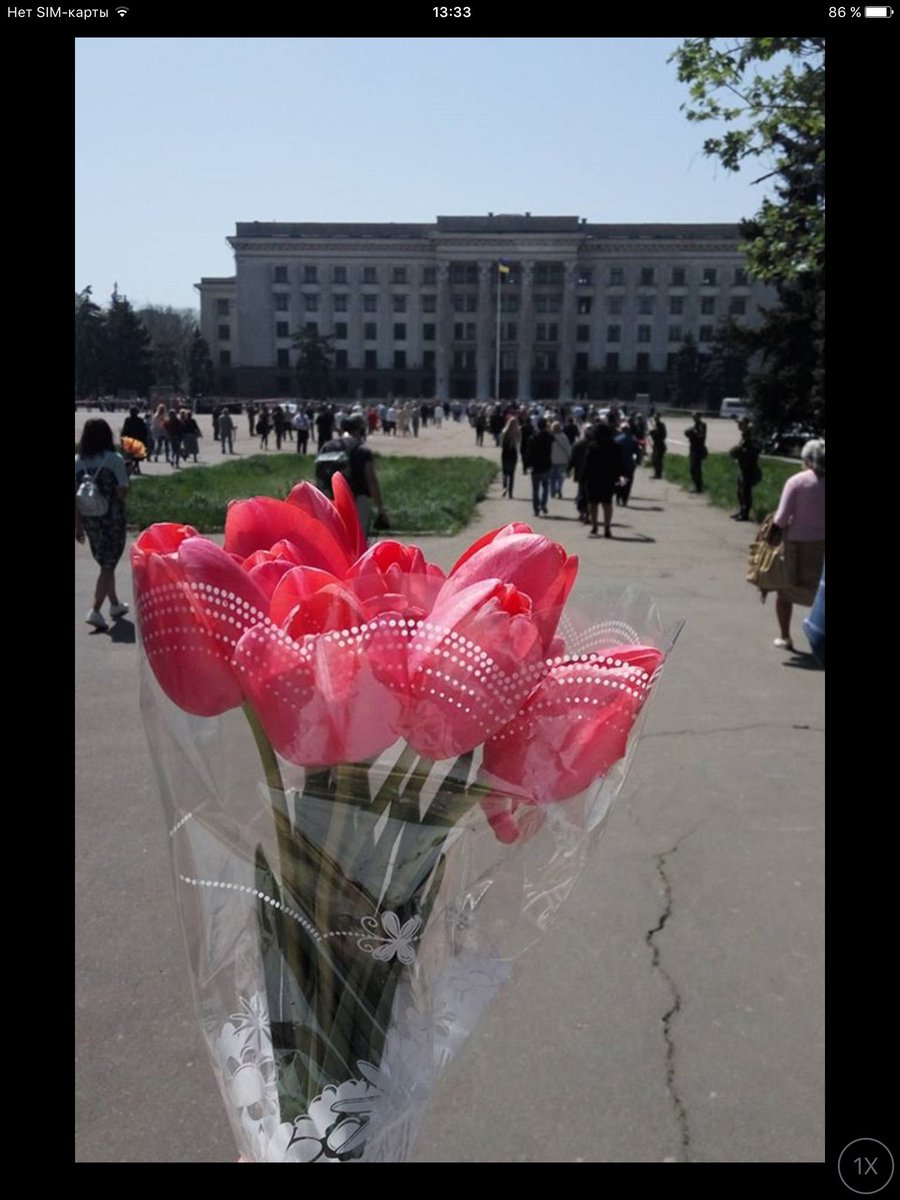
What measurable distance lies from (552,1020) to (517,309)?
101 metres

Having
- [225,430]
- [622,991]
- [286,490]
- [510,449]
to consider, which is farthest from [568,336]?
[622,991]

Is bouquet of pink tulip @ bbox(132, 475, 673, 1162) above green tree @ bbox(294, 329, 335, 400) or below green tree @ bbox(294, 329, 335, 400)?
below

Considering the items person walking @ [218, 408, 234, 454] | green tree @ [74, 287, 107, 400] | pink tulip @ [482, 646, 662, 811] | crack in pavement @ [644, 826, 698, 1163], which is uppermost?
green tree @ [74, 287, 107, 400]

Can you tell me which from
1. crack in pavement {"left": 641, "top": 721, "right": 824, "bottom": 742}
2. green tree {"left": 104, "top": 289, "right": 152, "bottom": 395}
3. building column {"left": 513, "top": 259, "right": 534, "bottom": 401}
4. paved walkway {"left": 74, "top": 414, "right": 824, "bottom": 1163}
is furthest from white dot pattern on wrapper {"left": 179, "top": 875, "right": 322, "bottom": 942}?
building column {"left": 513, "top": 259, "right": 534, "bottom": 401}

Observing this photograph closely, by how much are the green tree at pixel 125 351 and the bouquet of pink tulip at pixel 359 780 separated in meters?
61.6

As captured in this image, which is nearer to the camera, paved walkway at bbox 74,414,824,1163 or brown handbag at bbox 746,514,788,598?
paved walkway at bbox 74,414,824,1163

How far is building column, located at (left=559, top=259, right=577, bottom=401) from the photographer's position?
3861 inches

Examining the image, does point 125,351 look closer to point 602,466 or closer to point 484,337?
point 484,337

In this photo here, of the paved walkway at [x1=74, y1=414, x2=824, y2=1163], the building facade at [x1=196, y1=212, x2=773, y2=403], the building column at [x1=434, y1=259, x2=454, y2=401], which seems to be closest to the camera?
the paved walkway at [x1=74, y1=414, x2=824, y2=1163]

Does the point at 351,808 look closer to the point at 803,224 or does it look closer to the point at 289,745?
the point at 289,745

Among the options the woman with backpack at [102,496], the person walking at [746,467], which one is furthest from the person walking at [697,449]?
the woman with backpack at [102,496]

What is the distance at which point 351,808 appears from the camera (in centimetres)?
107

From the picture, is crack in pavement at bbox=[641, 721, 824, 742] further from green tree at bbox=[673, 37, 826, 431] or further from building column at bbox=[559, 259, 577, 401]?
building column at bbox=[559, 259, 577, 401]

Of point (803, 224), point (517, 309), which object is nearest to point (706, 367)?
point (517, 309)
